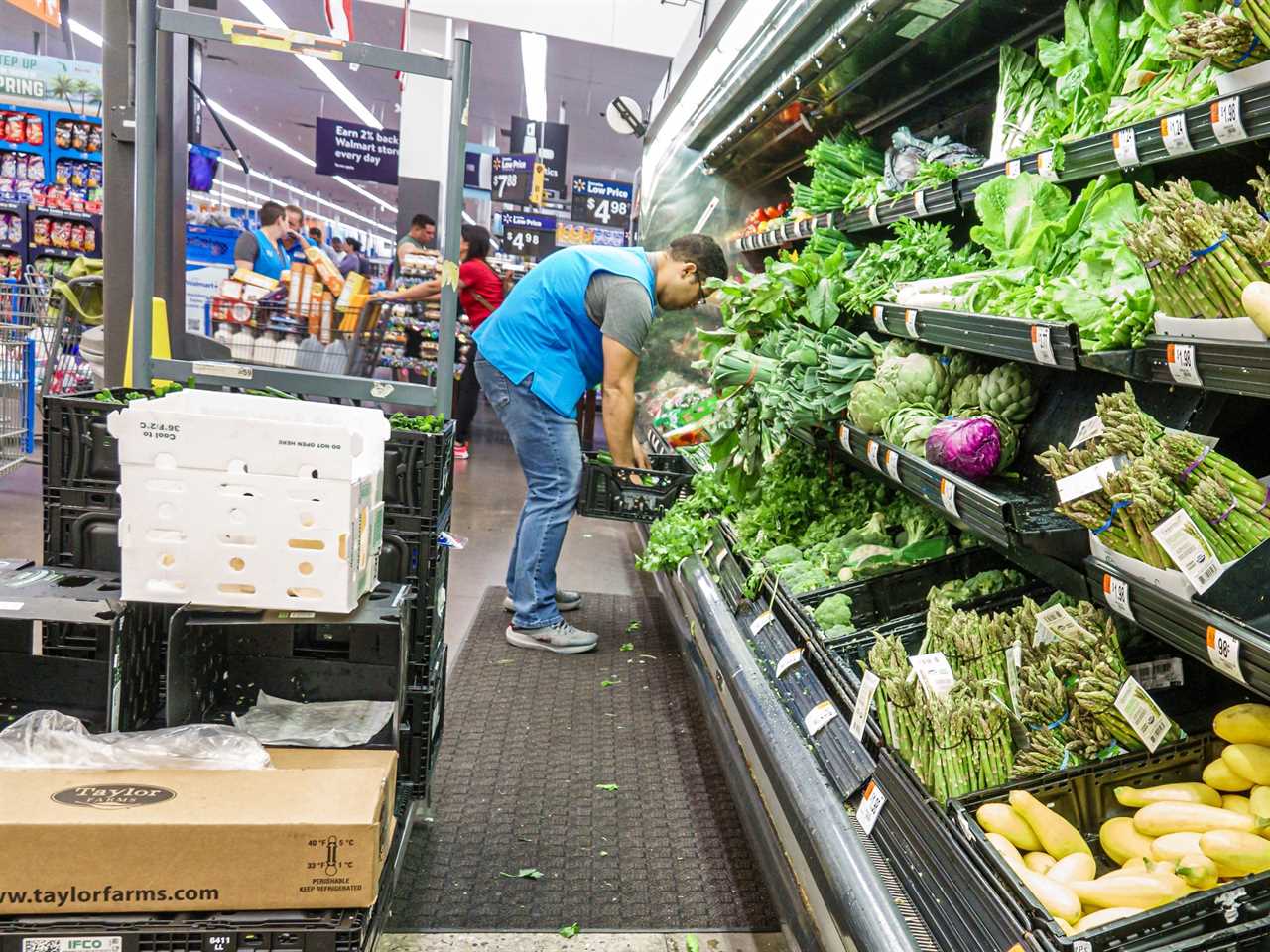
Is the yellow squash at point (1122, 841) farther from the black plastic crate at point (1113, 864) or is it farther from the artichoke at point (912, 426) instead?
the artichoke at point (912, 426)

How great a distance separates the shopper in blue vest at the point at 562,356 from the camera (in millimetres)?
3754

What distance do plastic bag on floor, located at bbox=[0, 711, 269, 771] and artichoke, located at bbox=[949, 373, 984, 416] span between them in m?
1.78

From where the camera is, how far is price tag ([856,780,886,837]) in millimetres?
1809

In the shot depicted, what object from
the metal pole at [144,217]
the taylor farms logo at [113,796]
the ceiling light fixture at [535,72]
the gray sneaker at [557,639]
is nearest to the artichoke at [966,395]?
the taylor farms logo at [113,796]

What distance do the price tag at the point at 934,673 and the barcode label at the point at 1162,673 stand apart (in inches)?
12.9

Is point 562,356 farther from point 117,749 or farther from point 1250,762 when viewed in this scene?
point 1250,762

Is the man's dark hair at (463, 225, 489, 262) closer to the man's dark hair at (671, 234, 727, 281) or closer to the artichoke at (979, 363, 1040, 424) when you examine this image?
the man's dark hair at (671, 234, 727, 281)

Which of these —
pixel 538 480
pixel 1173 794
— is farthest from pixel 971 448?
pixel 538 480

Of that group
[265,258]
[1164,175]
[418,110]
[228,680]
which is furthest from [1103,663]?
[418,110]

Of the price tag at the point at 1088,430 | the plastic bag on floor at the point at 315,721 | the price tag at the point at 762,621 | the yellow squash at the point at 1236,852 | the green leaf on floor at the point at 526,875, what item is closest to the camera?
the yellow squash at the point at 1236,852

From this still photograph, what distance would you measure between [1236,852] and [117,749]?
1.80m

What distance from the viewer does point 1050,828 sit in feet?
4.92

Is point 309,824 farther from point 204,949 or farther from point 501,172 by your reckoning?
point 501,172

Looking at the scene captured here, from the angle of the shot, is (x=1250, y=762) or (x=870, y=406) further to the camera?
(x=870, y=406)
